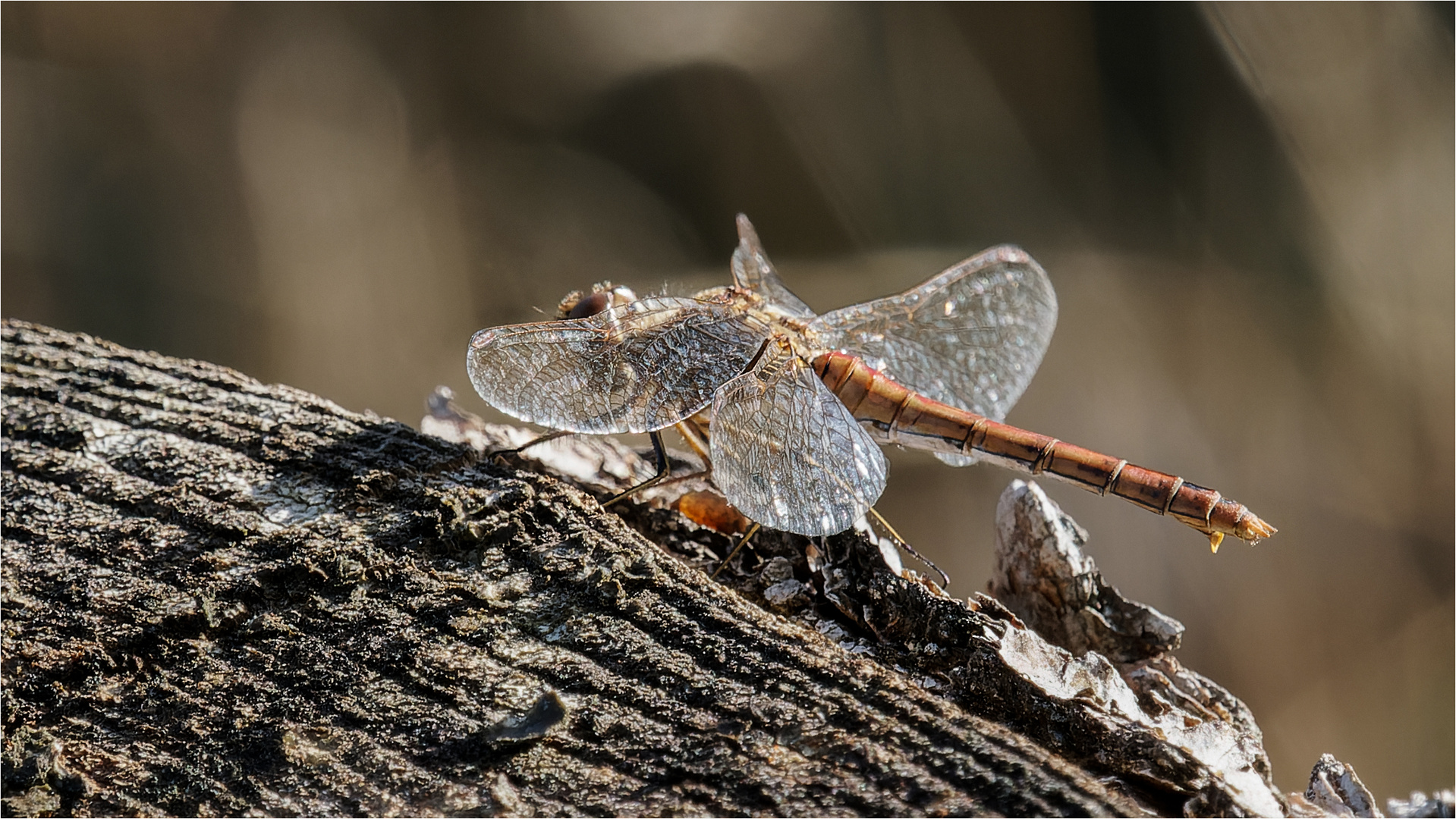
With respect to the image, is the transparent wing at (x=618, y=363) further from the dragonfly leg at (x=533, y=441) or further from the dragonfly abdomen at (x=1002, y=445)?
the dragonfly abdomen at (x=1002, y=445)

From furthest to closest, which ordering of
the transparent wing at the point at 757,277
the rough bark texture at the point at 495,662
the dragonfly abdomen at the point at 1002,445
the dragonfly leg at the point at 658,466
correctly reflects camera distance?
the transparent wing at the point at 757,277 → the dragonfly abdomen at the point at 1002,445 → the dragonfly leg at the point at 658,466 → the rough bark texture at the point at 495,662

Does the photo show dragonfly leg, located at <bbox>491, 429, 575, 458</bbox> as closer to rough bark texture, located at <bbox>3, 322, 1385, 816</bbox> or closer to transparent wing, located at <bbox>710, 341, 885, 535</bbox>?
rough bark texture, located at <bbox>3, 322, 1385, 816</bbox>

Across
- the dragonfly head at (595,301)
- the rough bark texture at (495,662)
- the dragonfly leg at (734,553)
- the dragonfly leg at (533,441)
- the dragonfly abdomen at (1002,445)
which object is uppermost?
the dragonfly abdomen at (1002,445)

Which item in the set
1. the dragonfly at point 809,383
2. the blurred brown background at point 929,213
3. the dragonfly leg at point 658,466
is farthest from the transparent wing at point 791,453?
the blurred brown background at point 929,213

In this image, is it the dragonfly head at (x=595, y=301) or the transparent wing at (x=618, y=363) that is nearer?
the transparent wing at (x=618, y=363)

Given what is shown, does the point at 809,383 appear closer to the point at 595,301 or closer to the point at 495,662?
the point at 595,301

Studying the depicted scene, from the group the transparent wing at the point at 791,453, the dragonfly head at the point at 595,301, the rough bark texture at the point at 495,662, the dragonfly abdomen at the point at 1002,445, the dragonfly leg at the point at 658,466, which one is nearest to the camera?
the rough bark texture at the point at 495,662

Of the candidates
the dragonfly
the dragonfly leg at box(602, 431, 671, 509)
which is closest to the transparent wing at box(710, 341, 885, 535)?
the dragonfly

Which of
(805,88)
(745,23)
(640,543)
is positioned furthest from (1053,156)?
(640,543)
